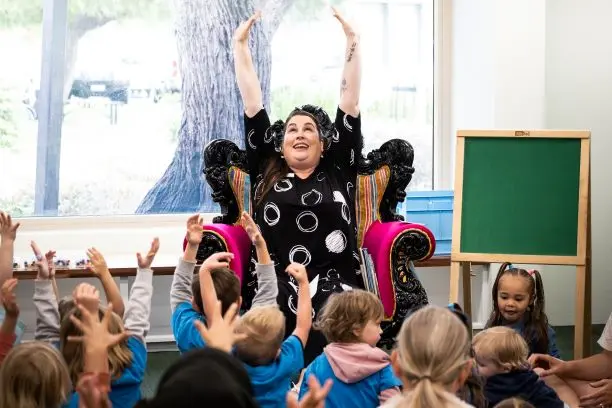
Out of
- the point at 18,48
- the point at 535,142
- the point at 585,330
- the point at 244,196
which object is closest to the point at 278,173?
the point at 244,196

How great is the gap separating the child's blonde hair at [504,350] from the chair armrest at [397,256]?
1.35 m

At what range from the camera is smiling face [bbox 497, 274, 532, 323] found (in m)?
4.07

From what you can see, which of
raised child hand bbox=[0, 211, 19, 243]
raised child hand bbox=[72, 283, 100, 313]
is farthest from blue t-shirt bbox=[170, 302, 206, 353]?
raised child hand bbox=[0, 211, 19, 243]

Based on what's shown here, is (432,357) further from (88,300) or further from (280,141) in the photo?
(280,141)

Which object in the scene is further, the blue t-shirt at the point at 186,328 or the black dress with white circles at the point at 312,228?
the black dress with white circles at the point at 312,228

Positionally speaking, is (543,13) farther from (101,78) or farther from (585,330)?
(101,78)

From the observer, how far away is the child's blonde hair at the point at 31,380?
2.11 m

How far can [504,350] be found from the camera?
10.1 feet

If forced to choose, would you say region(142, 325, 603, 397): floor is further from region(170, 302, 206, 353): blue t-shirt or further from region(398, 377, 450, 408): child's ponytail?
region(398, 377, 450, 408): child's ponytail

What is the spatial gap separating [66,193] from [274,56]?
1461mm

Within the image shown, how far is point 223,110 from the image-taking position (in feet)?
19.8

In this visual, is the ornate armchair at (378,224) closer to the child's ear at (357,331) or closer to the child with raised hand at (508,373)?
the child with raised hand at (508,373)

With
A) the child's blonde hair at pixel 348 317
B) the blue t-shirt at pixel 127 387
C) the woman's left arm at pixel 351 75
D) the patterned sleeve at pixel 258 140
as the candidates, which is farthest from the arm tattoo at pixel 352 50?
the blue t-shirt at pixel 127 387

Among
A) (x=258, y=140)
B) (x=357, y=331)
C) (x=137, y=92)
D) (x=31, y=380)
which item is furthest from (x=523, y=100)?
(x=31, y=380)
